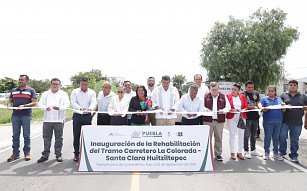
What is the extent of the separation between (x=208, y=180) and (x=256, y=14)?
3586cm

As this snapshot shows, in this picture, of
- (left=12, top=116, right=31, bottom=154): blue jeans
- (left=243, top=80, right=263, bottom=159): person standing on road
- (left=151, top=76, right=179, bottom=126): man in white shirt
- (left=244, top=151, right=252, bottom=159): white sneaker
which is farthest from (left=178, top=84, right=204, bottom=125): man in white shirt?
(left=12, top=116, right=31, bottom=154): blue jeans

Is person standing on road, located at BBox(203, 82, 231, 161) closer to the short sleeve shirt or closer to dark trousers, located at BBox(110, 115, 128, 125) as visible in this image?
dark trousers, located at BBox(110, 115, 128, 125)

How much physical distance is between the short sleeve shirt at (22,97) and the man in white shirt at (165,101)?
9.73 ft

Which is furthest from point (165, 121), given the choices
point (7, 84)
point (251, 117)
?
point (7, 84)

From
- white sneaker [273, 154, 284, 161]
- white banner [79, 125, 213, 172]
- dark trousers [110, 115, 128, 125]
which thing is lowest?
white sneaker [273, 154, 284, 161]

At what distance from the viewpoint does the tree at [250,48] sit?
35531 mm

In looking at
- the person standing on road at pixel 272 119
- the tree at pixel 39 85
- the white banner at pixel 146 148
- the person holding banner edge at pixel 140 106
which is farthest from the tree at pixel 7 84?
the person standing on road at pixel 272 119

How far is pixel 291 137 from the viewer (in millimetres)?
7688

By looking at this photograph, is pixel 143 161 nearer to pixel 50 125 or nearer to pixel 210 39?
pixel 50 125

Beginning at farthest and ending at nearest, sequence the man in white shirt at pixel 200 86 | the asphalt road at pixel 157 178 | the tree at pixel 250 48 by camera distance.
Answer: the tree at pixel 250 48, the man in white shirt at pixel 200 86, the asphalt road at pixel 157 178

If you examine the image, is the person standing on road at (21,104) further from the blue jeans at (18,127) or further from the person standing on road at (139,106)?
the person standing on road at (139,106)

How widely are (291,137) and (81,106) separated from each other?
504cm

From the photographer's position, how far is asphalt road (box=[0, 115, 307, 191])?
18.1 ft

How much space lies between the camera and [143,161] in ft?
22.0
